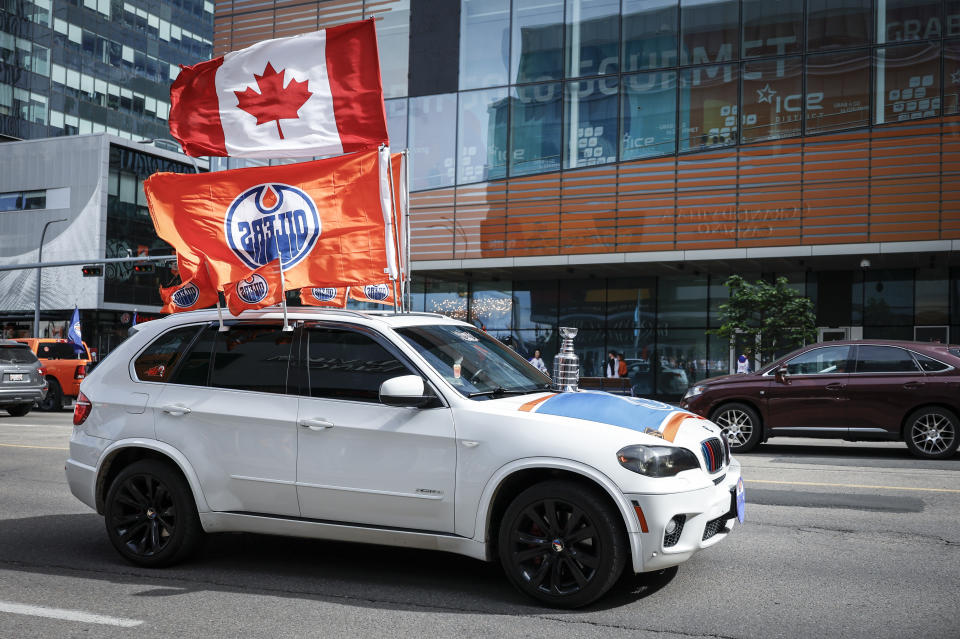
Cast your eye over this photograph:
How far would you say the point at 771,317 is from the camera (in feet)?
89.0

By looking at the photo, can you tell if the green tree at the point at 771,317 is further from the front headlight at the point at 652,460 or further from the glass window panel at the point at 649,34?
the front headlight at the point at 652,460

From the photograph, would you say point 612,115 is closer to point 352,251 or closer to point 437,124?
point 437,124

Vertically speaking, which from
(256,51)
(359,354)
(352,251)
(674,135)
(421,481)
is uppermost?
(674,135)

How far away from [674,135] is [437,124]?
8835 mm

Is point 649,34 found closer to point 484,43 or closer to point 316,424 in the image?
point 484,43

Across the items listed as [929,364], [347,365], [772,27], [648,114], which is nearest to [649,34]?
[648,114]

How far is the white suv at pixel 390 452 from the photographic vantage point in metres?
4.89

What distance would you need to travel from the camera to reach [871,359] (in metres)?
12.8

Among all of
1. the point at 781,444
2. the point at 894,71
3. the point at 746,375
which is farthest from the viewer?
the point at 894,71

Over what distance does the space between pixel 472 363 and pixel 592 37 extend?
2794 cm

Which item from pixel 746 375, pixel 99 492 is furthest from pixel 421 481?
pixel 746 375

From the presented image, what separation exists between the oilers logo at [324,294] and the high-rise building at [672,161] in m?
23.7

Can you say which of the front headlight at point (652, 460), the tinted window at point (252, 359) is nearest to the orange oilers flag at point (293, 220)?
the tinted window at point (252, 359)

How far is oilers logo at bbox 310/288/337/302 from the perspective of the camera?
25.2ft
